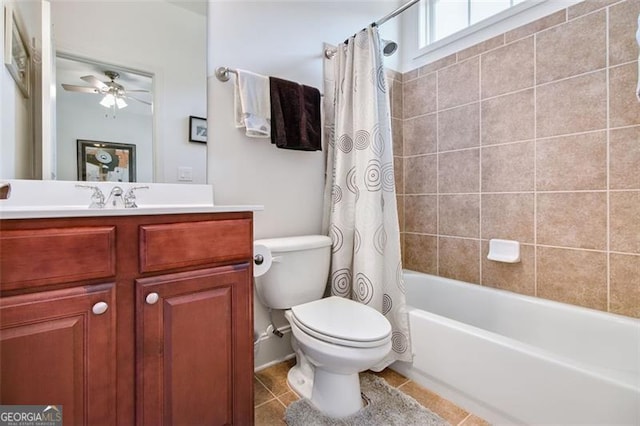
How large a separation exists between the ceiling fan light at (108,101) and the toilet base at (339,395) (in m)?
1.47

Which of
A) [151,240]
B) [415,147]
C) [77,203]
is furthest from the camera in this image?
[415,147]

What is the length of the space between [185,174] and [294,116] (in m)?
0.66

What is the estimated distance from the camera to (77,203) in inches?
46.3

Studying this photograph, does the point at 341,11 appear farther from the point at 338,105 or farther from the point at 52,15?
the point at 52,15

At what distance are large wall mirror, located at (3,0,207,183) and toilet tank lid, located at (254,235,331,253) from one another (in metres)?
0.46

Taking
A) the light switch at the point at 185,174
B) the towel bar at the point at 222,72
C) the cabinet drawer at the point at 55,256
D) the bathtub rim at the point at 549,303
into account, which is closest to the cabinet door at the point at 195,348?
the cabinet drawer at the point at 55,256

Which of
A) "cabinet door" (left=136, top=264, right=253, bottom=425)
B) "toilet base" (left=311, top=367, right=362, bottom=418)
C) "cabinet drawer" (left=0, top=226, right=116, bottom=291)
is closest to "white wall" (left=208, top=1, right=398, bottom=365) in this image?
"toilet base" (left=311, top=367, right=362, bottom=418)

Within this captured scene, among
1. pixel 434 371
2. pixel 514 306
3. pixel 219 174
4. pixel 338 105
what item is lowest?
pixel 434 371

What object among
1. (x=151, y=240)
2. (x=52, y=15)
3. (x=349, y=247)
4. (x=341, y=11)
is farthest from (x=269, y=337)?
(x=341, y=11)

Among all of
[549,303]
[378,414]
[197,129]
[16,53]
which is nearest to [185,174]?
[197,129]

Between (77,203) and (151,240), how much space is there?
50cm

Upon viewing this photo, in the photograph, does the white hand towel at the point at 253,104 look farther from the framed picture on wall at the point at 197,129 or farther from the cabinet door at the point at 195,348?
the cabinet door at the point at 195,348

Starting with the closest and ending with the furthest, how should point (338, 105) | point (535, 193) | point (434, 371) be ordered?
point (434, 371) → point (535, 193) → point (338, 105)

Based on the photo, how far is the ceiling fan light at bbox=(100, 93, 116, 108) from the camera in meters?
1.30
